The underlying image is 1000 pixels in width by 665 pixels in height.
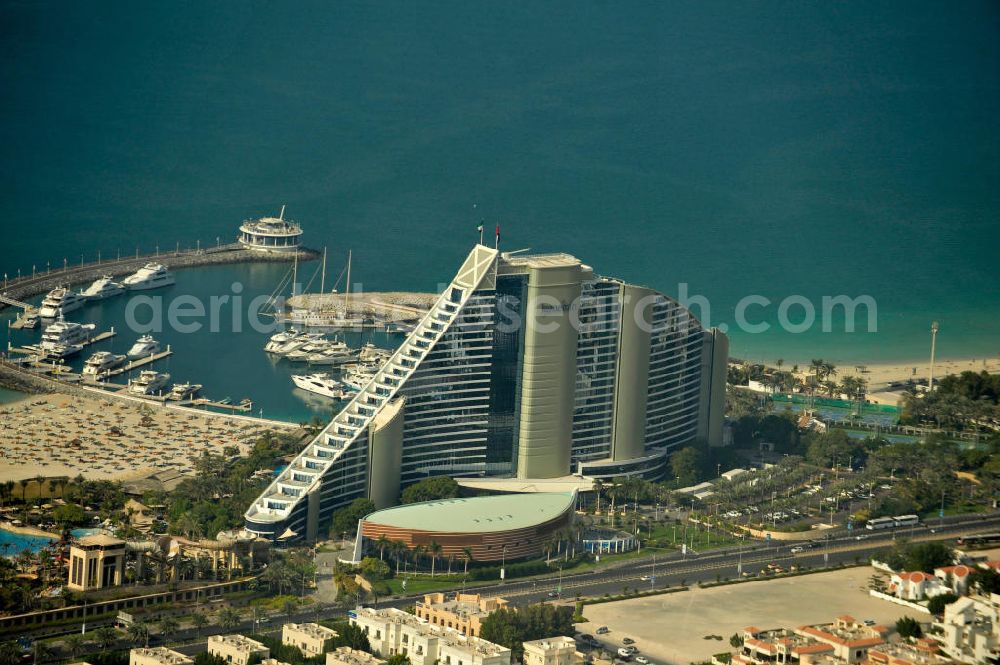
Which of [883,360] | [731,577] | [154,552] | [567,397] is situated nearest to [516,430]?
[567,397]

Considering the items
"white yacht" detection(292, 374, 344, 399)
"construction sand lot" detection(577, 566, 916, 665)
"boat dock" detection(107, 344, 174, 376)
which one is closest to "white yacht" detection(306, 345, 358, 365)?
"white yacht" detection(292, 374, 344, 399)

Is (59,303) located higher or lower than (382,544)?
higher

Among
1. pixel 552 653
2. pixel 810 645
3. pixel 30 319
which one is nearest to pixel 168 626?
pixel 552 653

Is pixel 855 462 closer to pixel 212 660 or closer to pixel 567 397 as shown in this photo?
pixel 567 397

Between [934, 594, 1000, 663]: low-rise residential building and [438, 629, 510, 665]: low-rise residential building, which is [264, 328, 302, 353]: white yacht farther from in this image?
[934, 594, 1000, 663]: low-rise residential building

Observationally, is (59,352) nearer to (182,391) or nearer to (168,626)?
(182,391)

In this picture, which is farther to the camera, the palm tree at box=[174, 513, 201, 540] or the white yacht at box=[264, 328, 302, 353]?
the white yacht at box=[264, 328, 302, 353]
